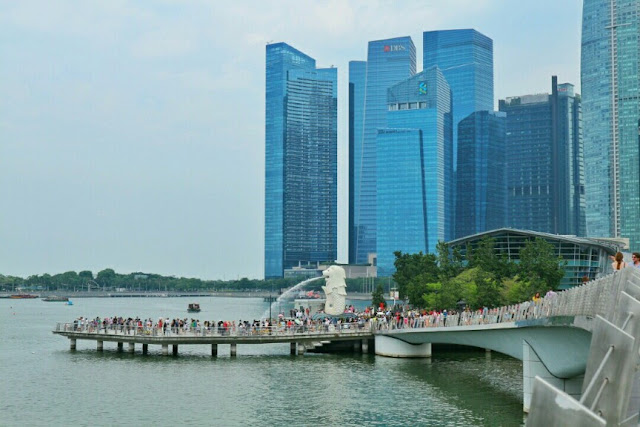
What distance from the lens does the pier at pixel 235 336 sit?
204 feet

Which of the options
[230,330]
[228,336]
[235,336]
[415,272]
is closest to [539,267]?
[415,272]

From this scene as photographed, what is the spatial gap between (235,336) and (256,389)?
1722cm

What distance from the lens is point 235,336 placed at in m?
62.7

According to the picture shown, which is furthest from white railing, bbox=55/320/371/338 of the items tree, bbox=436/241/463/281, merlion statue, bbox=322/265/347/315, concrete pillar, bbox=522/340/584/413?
concrete pillar, bbox=522/340/584/413

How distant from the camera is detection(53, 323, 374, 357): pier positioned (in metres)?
62.3

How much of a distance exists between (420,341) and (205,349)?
19.4 m

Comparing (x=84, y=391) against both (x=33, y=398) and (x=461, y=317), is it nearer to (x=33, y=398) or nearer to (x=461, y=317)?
(x=33, y=398)

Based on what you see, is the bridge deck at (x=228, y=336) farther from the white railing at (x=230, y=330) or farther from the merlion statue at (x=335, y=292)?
the merlion statue at (x=335, y=292)

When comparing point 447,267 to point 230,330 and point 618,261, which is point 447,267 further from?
point 618,261

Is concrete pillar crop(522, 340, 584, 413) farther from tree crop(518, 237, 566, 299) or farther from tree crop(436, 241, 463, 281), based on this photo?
tree crop(436, 241, 463, 281)

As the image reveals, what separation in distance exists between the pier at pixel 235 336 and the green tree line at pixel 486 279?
1513 cm

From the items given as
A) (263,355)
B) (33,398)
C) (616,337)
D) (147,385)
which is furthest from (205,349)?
(616,337)

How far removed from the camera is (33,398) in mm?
43094

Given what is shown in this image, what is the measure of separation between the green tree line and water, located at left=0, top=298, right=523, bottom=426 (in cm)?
1206
